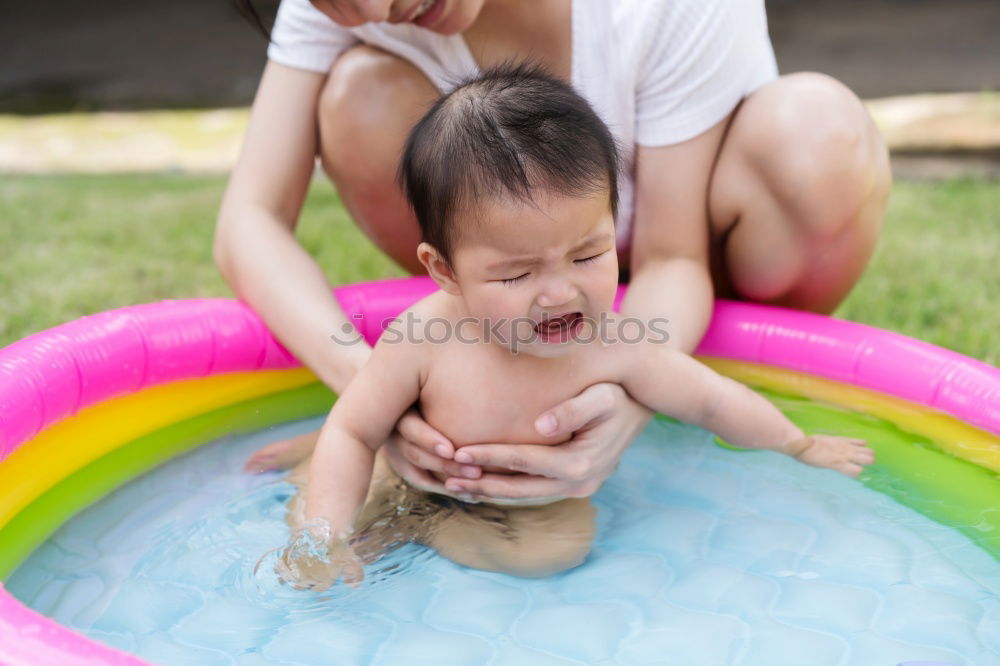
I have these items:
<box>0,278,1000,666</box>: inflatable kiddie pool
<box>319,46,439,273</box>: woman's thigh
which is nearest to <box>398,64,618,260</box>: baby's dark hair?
<box>319,46,439,273</box>: woman's thigh

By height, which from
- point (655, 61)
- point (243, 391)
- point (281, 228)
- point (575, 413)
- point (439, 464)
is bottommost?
point (243, 391)

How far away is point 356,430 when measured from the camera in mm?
1727

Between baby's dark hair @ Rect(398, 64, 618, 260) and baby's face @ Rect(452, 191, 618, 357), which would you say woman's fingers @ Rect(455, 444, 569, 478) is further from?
baby's dark hair @ Rect(398, 64, 618, 260)

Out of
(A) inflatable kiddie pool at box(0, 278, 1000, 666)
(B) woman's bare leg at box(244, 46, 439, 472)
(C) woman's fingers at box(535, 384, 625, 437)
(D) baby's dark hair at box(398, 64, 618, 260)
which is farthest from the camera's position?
(B) woman's bare leg at box(244, 46, 439, 472)

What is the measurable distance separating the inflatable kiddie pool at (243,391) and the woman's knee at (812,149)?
0.78 feet

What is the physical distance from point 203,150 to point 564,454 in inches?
164

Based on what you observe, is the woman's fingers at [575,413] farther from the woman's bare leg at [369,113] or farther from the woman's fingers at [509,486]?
the woman's bare leg at [369,113]

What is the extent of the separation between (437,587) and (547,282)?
515 mm

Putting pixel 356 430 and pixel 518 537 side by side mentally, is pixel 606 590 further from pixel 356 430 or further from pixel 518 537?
pixel 356 430

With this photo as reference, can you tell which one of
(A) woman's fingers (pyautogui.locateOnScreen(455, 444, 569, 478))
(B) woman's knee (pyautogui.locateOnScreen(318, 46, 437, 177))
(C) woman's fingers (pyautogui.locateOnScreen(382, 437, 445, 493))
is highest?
(B) woman's knee (pyautogui.locateOnScreen(318, 46, 437, 177))

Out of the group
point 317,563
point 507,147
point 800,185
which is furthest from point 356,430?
point 800,185

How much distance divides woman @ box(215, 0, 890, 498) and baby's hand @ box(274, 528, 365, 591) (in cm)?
35

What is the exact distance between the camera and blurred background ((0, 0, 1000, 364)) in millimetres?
3021

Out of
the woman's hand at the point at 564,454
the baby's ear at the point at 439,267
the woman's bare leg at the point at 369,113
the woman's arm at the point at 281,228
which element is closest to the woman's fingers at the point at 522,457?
the woman's hand at the point at 564,454
